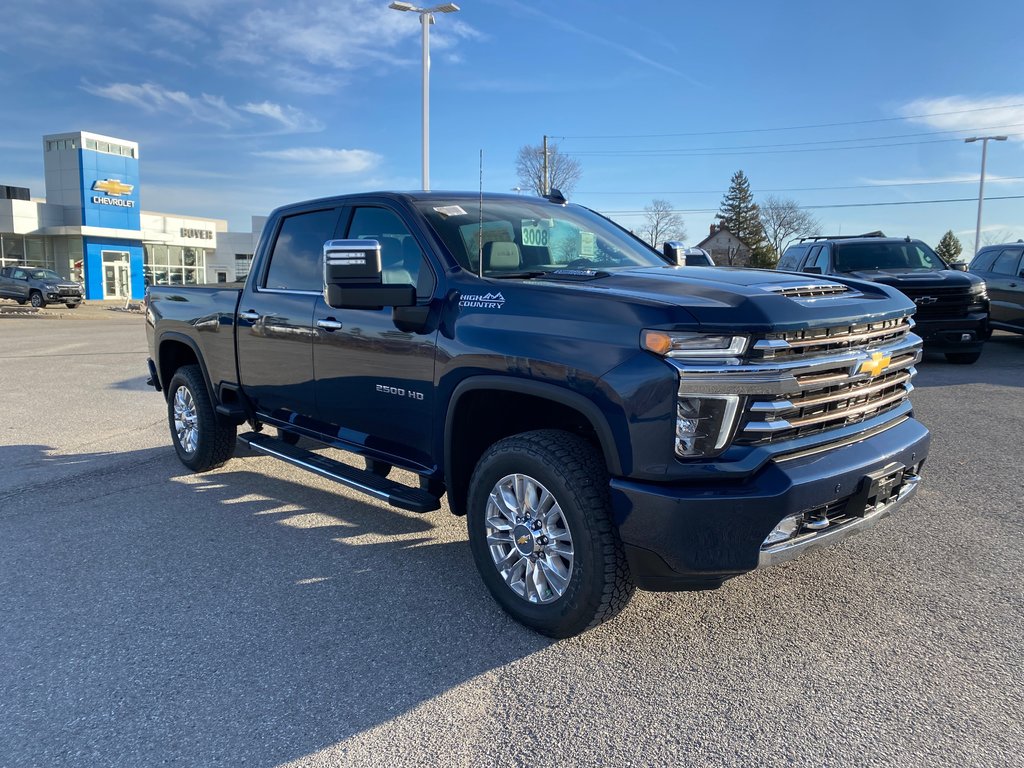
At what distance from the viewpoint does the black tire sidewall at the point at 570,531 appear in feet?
10.1

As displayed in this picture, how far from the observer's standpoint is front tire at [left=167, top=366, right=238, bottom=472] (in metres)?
5.89

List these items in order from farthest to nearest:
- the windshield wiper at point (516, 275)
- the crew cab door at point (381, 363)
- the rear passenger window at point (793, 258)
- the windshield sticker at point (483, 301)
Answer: the rear passenger window at point (793, 258)
the crew cab door at point (381, 363)
the windshield wiper at point (516, 275)
the windshield sticker at point (483, 301)

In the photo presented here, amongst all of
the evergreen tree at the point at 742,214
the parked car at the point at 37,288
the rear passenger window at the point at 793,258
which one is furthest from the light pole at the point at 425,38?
the evergreen tree at the point at 742,214

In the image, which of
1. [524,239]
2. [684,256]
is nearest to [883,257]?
[684,256]

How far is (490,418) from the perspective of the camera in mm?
3807

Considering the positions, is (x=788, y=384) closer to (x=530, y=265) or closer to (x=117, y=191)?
(x=530, y=265)

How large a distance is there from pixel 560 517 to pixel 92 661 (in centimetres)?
203

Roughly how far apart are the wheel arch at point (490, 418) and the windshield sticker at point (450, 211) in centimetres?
112

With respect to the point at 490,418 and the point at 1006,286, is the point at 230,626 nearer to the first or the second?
the point at 490,418

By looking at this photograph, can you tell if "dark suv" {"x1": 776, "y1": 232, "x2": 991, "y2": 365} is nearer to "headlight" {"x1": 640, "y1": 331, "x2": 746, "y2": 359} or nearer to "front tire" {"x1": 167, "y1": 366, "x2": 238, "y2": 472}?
"front tire" {"x1": 167, "y1": 366, "x2": 238, "y2": 472}

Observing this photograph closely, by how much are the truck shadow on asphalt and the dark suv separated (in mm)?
8564

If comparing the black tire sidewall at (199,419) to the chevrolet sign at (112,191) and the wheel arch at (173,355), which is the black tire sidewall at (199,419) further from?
the chevrolet sign at (112,191)

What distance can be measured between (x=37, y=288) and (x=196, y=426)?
106ft

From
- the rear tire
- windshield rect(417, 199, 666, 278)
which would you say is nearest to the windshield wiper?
windshield rect(417, 199, 666, 278)
